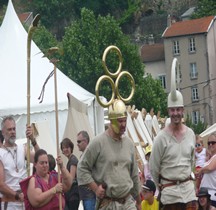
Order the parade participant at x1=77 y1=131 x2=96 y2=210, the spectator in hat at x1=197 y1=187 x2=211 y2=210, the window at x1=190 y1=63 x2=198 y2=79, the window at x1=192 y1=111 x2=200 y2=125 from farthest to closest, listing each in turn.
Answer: the window at x1=192 y1=111 x2=200 y2=125 < the window at x1=190 y1=63 x2=198 y2=79 < the parade participant at x1=77 y1=131 x2=96 y2=210 < the spectator in hat at x1=197 y1=187 x2=211 y2=210

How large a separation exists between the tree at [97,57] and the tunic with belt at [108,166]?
5379 cm

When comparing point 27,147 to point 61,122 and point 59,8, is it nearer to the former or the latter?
point 61,122

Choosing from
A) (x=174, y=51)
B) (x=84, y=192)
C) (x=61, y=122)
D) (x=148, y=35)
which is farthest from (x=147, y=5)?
(x=84, y=192)

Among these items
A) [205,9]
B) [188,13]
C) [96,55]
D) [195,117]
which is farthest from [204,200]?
[188,13]

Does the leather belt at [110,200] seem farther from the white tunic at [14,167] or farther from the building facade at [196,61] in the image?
Result: the building facade at [196,61]

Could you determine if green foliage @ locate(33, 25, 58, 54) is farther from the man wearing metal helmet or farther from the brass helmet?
the man wearing metal helmet

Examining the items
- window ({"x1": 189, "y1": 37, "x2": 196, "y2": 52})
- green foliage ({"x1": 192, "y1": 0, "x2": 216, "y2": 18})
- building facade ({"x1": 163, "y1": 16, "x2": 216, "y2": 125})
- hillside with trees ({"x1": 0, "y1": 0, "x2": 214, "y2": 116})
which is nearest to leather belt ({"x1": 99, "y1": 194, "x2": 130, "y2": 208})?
hillside with trees ({"x1": 0, "y1": 0, "x2": 214, "y2": 116})

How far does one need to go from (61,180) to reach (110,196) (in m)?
1.80

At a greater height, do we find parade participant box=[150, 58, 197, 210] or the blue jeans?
parade participant box=[150, 58, 197, 210]

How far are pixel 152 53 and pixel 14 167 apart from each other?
3333 inches

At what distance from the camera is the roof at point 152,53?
97312 millimetres

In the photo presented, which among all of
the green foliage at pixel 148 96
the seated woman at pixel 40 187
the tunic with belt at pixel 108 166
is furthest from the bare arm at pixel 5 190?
the green foliage at pixel 148 96

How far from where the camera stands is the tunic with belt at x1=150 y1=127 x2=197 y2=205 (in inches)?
505

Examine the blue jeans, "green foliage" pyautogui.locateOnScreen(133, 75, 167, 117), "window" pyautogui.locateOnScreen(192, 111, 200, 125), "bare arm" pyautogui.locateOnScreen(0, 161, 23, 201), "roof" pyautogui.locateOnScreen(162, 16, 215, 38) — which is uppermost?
"roof" pyautogui.locateOnScreen(162, 16, 215, 38)
